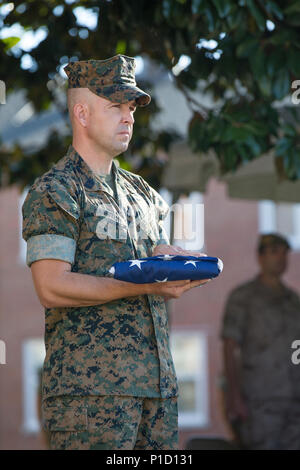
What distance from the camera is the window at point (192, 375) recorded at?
16750 mm

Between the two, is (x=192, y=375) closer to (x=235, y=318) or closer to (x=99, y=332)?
(x=235, y=318)

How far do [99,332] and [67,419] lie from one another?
10.8 inches

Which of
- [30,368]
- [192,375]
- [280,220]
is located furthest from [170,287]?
[30,368]

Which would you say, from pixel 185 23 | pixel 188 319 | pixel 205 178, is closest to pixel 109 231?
pixel 185 23

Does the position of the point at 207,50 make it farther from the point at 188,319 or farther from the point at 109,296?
the point at 188,319

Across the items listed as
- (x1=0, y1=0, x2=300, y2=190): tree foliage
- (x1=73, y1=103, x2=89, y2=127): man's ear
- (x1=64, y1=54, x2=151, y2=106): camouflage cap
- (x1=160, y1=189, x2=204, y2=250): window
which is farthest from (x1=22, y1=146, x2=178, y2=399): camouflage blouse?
(x1=160, y1=189, x2=204, y2=250): window

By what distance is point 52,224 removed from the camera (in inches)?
114

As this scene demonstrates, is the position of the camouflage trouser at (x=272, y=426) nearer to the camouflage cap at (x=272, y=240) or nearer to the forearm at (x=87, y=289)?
the camouflage cap at (x=272, y=240)

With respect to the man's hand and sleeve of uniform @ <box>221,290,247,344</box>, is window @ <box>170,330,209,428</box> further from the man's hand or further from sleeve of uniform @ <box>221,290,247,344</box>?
the man's hand

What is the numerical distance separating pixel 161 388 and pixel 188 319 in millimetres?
13836

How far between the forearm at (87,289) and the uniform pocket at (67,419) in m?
0.32

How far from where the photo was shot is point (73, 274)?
2.85 metres

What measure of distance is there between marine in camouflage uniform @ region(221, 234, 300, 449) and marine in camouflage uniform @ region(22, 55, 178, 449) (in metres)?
3.81

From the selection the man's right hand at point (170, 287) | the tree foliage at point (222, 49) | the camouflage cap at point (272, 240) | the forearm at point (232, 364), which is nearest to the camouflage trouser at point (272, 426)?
the forearm at point (232, 364)
